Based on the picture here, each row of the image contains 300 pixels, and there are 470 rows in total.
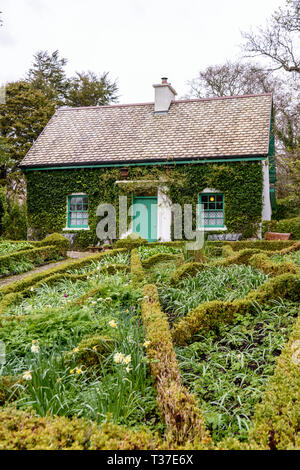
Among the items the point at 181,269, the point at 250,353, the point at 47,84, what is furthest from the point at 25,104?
the point at 250,353

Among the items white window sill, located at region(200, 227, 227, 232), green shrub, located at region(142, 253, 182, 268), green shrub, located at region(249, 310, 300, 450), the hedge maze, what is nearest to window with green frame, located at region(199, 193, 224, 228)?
white window sill, located at region(200, 227, 227, 232)

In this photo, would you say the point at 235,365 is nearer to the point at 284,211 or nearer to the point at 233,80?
the point at 284,211

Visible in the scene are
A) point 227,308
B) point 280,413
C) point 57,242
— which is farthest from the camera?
point 57,242

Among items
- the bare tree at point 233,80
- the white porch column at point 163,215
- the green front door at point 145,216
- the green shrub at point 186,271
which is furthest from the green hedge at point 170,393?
the bare tree at point 233,80

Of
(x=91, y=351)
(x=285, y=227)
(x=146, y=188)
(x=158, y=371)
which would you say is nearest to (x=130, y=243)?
(x=146, y=188)

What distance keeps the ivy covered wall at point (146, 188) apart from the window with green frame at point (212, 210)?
32 centimetres

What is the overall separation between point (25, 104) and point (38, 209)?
13.9 metres

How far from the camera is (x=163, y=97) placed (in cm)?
1692

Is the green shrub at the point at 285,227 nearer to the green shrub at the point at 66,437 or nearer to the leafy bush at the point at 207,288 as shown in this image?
the leafy bush at the point at 207,288

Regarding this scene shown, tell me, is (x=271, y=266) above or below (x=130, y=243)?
below

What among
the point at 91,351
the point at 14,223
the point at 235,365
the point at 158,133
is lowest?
the point at 235,365

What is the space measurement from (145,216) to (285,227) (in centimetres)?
536

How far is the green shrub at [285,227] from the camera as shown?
44.6ft
